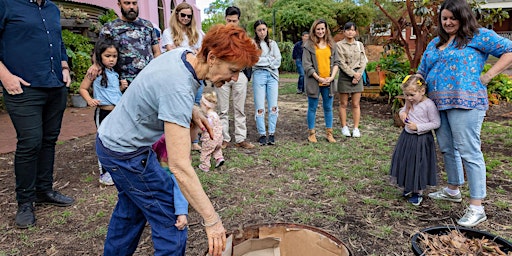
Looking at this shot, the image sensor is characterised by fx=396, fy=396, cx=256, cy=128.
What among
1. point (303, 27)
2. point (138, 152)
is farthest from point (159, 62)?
point (303, 27)

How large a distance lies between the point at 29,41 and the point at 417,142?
3341 millimetres

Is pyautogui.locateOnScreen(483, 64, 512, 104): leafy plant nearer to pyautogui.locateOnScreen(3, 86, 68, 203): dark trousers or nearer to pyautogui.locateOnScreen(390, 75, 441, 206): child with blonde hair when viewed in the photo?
pyautogui.locateOnScreen(390, 75, 441, 206): child with blonde hair

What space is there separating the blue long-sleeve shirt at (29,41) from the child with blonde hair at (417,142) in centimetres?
304

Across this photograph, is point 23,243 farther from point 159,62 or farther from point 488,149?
point 488,149

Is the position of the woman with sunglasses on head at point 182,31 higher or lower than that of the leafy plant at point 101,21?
lower

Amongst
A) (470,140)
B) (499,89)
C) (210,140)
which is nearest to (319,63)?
(210,140)

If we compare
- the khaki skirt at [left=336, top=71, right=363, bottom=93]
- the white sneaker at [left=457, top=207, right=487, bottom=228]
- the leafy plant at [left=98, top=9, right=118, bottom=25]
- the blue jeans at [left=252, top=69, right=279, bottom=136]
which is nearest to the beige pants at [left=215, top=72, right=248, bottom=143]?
the blue jeans at [left=252, top=69, right=279, bottom=136]

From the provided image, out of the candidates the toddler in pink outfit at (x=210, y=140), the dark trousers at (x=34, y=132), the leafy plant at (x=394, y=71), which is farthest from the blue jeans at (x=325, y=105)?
the dark trousers at (x=34, y=132)

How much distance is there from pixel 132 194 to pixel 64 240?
1.47 meters

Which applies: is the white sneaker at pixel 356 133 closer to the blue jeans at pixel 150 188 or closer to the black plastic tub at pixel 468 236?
the black plastic tub at pixel 468 236

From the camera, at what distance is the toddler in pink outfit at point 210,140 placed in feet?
14.9

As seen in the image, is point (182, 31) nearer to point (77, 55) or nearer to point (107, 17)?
point (77, 55)

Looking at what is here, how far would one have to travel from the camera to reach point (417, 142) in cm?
343

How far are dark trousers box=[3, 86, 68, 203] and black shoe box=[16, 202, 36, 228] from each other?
0.05 m
